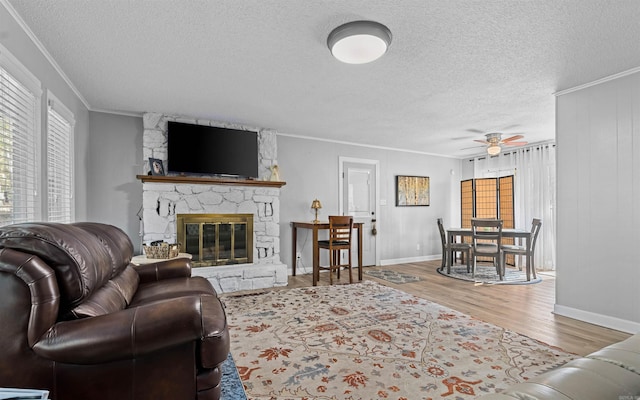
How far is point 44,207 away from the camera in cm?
266

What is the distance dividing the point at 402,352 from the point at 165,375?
1.71 metres

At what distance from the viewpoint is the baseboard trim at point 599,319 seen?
2947mm

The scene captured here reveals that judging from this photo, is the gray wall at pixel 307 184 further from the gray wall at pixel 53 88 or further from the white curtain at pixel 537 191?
the white curtain at pixel 537 191

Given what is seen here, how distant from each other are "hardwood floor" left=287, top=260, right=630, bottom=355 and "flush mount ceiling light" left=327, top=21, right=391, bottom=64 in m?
2.69

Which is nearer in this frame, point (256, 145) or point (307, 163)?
point (256, 145)

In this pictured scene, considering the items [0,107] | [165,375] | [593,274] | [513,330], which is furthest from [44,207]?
[593,274]

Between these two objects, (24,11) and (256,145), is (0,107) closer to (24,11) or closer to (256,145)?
(24,11)

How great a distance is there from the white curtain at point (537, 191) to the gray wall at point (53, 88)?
7045 millimetres

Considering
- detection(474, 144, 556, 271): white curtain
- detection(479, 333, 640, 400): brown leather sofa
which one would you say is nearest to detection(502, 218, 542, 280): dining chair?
detection(474, 144, 556, 271): white curtain

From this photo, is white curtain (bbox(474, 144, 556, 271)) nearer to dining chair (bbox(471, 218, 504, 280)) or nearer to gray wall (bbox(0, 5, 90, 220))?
dining chair (bbox(471, 218, 504, 280))

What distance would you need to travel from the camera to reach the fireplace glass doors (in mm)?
4457

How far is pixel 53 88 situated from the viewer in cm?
289

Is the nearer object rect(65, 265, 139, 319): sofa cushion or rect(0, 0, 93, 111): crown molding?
→ rect(65, 265, 139, 319): sofa cushion

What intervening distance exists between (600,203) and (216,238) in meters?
4.42
